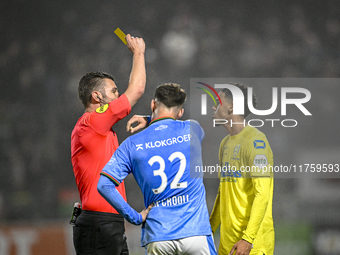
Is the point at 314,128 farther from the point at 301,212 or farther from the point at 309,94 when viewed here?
the point at 301,212

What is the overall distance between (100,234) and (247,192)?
0.84 metres

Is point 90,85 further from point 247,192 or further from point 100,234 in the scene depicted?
point 247,192

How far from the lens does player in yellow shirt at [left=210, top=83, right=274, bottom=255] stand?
1.74 metres

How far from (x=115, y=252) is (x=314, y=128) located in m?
2.92

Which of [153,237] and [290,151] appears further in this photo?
[290,151]

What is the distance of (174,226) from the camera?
159cm

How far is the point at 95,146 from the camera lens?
6.14 feet

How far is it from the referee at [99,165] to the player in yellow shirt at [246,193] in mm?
597

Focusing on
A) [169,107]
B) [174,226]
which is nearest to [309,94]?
[169,107]

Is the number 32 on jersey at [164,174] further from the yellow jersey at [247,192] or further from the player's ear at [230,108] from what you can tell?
the player's ear at [230,108]

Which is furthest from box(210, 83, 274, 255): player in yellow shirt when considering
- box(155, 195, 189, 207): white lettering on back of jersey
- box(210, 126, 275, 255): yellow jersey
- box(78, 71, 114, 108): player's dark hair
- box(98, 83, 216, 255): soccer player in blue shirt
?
box(78, 71, 114, 108): player's dark hair

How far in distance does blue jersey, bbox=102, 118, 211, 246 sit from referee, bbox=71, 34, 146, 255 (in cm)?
25

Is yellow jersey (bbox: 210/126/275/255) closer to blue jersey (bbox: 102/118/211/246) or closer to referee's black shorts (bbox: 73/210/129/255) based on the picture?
blue jersey (bbox: 102/118/211/246)

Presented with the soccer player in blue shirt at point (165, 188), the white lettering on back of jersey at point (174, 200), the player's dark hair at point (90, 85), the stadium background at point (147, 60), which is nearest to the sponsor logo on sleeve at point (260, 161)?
the soccer player in blue shirt at point (165, 188)
